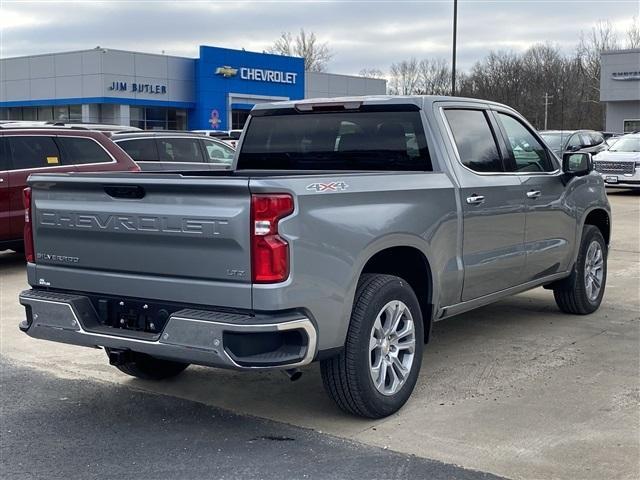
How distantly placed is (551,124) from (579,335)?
73.4 meters

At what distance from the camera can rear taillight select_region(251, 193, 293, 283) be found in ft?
13.6

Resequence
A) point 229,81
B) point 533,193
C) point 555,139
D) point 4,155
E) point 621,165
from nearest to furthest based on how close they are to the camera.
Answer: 1. point 533,193
2. point 4,155
3. point 621,165
4. point 555,139
5. point 229,81

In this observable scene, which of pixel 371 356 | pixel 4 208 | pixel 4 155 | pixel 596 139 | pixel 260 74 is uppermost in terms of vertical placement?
pixel 260 74

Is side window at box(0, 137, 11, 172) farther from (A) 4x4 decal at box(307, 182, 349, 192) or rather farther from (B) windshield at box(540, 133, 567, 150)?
(B) windshield at box(540, 133, 567, 150)

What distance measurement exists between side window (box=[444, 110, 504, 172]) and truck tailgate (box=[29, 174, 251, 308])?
2252mm

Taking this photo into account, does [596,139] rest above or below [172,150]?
above

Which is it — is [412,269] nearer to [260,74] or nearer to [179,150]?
[179,150]

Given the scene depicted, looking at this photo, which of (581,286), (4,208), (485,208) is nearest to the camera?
(485,208)

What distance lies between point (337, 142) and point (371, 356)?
1.80m

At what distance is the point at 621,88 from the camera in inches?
1956

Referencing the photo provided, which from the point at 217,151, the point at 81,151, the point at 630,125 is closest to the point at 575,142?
the point at 217,151

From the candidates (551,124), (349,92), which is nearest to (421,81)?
(551,124)

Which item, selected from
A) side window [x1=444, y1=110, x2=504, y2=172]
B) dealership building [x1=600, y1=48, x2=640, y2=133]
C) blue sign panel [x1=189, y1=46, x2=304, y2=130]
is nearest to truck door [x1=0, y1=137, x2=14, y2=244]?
side window [x1=444, y1=110, x2=504, y2=172]

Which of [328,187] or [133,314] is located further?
[133,314]
